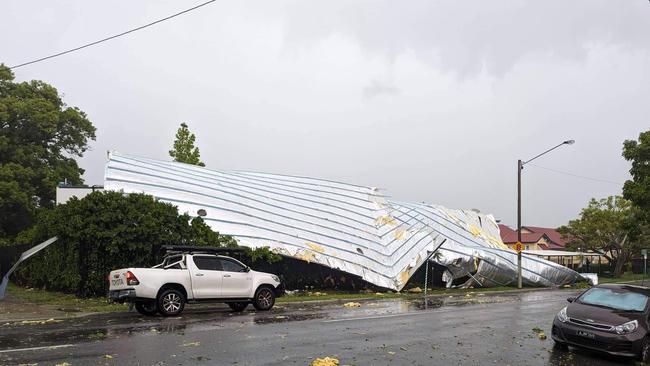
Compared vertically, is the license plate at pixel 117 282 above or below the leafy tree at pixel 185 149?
below

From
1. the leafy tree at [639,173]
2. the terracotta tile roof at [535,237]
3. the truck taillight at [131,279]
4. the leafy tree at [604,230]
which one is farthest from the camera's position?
the terracotta tile roof at [535,237]

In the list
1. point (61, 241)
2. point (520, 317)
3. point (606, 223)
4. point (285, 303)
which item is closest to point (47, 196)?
point (61, 241)

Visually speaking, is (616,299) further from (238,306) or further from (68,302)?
(68,302)

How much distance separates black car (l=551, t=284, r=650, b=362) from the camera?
9.60 metres

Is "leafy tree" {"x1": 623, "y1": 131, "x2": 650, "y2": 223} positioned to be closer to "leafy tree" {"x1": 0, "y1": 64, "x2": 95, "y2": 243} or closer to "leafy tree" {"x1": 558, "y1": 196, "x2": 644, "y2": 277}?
"leafy tree" {"x1": 558, "y1": 196, "x2": 644, "y2": 277}

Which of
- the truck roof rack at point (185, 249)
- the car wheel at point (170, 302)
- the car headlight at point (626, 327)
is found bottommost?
the car wheel at point (170, 302)

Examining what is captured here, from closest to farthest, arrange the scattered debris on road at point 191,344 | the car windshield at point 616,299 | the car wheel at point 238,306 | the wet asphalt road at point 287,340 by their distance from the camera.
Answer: the wet asphalt road at point 287,340, the scattered debris on road at point 191,344, the car windshield at point 616,299, the car wheel at point 238,306

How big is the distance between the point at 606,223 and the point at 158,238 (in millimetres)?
49697

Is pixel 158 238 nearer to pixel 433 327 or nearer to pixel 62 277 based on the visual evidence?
pixel 62 277

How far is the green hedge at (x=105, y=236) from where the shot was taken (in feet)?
61.9

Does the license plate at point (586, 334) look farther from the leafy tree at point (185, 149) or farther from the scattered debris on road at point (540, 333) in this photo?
the leafy tree at point (185, 149)

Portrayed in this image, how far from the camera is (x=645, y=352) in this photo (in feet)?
31.9

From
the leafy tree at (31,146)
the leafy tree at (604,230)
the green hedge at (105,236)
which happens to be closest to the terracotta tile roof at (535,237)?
the leafy tree at (604,230)

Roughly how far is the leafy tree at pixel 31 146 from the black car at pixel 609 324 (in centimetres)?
3493
